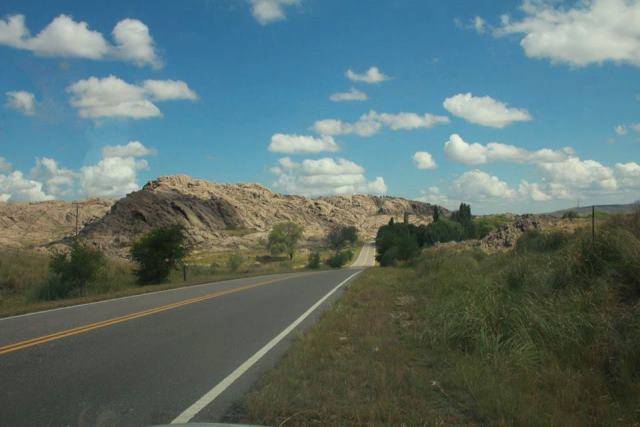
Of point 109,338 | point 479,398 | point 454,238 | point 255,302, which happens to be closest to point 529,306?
point 479,398

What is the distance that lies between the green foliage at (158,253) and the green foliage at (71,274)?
23.8 feet

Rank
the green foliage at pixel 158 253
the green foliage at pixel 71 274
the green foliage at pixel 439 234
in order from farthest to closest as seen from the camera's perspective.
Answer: the green foliage at pixel 439 234, the green foliage at pixel 158 253, the green foliage at pixel 71 274

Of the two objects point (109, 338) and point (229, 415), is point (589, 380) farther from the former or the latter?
point (109, 338)

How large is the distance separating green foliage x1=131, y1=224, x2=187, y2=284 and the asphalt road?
19.4 m

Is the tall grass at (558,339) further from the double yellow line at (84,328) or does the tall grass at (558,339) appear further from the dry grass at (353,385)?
the double yellow line at (84,328)

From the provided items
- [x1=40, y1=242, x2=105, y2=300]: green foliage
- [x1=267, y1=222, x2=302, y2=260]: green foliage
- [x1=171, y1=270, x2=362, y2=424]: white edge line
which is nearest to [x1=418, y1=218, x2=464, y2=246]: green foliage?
[x1=267, y1=222, x2=302, y2=260]: green foliage

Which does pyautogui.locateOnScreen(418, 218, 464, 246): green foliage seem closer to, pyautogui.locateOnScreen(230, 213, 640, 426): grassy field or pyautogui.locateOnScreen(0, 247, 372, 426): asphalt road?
pyautogui.locateOnScreen(0, 247, 372, 426): asphalt road

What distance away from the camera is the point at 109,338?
10.0 metres

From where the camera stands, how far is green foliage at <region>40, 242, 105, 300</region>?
83.1ft

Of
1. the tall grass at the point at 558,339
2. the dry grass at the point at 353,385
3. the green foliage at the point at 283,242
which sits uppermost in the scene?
the tall grass at the point at 558,339

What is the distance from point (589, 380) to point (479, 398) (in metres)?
1.63

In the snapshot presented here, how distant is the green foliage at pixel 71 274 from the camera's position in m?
25.3

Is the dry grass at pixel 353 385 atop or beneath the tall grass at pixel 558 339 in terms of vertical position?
beneath

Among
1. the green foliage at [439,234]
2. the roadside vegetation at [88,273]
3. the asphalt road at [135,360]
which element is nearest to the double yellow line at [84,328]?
the asphalt road at [135,360]
